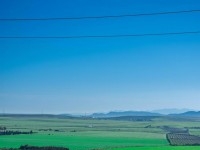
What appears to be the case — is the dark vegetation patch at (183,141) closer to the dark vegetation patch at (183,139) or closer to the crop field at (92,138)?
the dark vegetation patch at (183,139)

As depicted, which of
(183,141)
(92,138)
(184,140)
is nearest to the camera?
(183,141)

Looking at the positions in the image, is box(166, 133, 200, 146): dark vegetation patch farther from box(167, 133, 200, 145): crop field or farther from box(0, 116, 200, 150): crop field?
box(0, 116, 200, 150): crop field

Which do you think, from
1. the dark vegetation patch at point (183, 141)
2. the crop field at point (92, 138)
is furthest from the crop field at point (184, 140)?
the crop field at point (92, 138)

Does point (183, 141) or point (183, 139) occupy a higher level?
point (183, 139)

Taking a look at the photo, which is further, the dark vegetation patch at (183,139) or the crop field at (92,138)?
the dark vegetation patch at (183,139)

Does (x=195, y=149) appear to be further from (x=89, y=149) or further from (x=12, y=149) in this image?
(x=12, y=149)

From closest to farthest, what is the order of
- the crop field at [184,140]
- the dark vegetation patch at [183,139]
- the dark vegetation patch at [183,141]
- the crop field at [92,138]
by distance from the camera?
the crop field at [92,138]
the dark vegetation patch at [183,141]
the dark vegetation patch at [183,139]
the crop field at [184,140]

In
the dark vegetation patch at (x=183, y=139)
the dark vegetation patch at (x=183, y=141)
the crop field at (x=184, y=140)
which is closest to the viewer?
the dark vegetation patch at (x=183, y=141)

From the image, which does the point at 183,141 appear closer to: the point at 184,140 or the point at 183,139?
the point at 184,140

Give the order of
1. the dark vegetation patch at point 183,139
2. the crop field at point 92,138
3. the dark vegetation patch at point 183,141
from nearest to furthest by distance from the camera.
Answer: the crop field at point 92,138 → the dark vegetation patch at point 183,141 → the dark vegetation patch at point 183,139

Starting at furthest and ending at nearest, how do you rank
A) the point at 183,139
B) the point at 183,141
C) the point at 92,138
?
the point at 92,138 < the point at 183,139 < the point at 183,141

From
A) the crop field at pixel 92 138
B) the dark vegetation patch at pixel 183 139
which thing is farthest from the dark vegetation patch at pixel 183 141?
the crop field at pixel 92 138

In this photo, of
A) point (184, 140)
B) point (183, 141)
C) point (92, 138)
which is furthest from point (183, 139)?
point (92, 138)

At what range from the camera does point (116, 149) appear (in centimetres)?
4288
